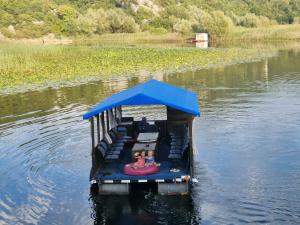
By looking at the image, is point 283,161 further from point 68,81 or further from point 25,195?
point 68,81

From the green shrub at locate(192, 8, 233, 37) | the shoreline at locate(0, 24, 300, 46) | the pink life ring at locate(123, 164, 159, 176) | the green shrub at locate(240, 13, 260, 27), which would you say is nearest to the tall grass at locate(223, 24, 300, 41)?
the shoreline at locate(0, 24, 300, 46)

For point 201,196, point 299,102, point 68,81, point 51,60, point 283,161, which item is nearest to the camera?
point 201,196

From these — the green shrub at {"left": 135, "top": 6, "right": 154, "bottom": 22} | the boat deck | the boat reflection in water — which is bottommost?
the boat reflection in water

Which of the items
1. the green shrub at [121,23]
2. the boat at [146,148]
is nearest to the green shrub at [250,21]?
the green shrub at [121,23]

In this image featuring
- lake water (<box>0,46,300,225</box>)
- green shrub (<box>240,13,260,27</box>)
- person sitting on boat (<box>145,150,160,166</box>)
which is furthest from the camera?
green shrub (<box>240,13,260,27</box>)

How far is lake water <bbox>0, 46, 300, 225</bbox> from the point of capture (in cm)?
1440

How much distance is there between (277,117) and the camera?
26.4m

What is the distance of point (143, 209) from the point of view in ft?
48.2

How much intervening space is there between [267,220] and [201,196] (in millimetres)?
2662

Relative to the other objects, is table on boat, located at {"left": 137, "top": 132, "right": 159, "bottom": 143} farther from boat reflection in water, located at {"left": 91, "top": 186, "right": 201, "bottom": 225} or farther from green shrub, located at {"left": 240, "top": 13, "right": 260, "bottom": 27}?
green shrub, located at {"left": 240, "top": 13, "right": 260, "bottom": 27}

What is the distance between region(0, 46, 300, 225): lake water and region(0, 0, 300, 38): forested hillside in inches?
3476

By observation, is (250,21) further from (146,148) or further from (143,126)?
(146,148)

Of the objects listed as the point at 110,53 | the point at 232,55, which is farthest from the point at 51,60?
the point at 232,55

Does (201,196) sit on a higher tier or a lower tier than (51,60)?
lower
